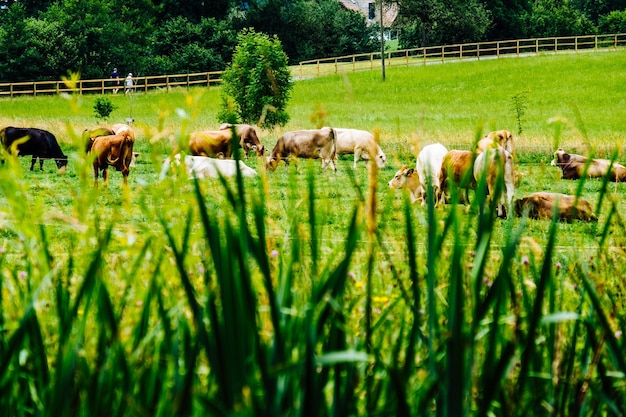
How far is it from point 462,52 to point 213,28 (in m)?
14.4

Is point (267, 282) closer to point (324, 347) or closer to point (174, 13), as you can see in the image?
point (324, 347)

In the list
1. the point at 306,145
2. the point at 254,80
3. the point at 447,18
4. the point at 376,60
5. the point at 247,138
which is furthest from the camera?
the point at 447,18

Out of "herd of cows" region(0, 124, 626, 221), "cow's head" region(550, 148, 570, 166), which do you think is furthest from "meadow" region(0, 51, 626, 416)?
"cow's head" region(550, 148, 570, 166)

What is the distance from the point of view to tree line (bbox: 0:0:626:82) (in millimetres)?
51188

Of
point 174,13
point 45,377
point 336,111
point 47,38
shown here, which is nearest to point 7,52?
point 47,38

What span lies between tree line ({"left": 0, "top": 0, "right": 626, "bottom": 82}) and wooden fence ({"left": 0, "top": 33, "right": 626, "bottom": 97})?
1.38m

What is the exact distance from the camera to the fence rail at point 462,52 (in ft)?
177

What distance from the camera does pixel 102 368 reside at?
147 cm

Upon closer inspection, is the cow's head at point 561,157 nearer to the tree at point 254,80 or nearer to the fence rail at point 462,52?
the tree at point 254,80

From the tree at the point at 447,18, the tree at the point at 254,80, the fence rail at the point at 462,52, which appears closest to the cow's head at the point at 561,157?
the tree at the point at 254,80

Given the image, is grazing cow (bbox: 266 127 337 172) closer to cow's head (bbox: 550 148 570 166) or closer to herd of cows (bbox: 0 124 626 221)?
herd of cows (bbox: 0 124 626 221)

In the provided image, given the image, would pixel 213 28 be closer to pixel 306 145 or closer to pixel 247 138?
pixel 247 138

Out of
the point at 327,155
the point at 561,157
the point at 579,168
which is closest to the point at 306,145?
the point at 327,155

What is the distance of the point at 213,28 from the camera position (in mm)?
55438
